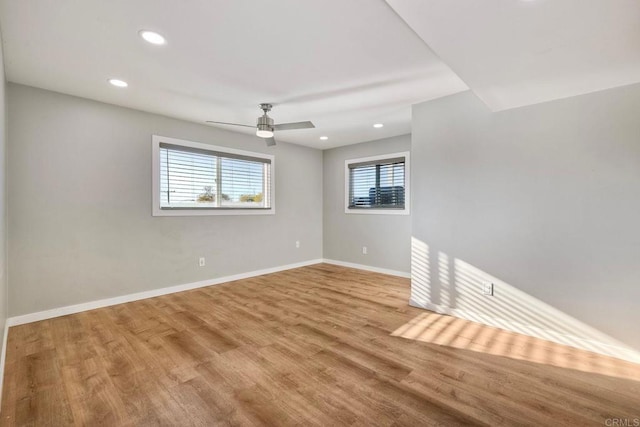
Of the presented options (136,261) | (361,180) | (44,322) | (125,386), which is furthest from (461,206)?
(44,322)

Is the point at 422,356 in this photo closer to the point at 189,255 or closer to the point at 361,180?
the point at 189,255

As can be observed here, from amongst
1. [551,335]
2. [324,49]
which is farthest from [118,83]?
[551,335]

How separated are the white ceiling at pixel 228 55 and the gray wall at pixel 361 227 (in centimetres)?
181

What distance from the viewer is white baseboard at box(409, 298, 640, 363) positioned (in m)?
2.30

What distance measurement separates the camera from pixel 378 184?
5430 mm

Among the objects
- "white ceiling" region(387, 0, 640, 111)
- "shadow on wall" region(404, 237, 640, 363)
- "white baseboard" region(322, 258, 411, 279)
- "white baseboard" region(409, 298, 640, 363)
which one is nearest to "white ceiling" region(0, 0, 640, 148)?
"white ceiling" region(387, 0, 640, 111)

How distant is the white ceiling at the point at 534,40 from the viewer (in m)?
1.47

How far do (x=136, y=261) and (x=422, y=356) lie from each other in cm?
357

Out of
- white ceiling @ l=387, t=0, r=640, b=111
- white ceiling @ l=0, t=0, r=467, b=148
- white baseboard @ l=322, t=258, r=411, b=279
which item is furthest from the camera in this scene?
white baseboard @ l=322, t=258, r=411, b=279

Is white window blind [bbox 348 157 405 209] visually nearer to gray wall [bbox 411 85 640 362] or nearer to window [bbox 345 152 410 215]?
window [bbox 345 152 410 215]

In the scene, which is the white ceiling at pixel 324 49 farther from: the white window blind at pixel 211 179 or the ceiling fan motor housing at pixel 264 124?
the white window blind at pixel 211 179

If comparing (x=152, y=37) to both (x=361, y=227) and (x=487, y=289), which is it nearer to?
(x=487, y=289)

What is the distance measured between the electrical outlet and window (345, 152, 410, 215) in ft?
6.99

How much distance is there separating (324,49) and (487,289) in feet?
9.09
